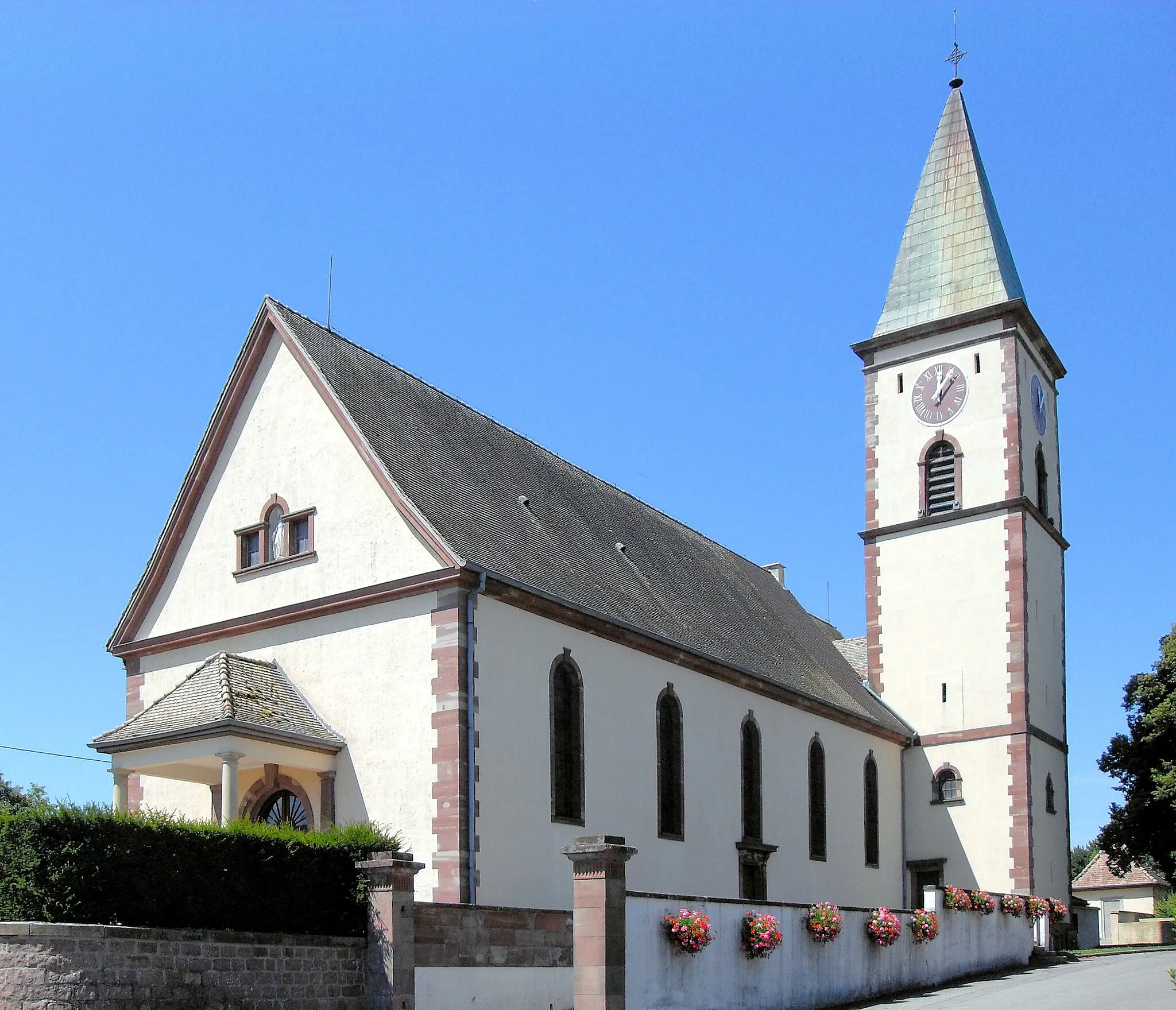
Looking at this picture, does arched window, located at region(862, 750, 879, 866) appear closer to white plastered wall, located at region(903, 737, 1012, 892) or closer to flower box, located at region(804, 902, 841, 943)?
white plastered wall, located at region(903, 737, 1012, 892)

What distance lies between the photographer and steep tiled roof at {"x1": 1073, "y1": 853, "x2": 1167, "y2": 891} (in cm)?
5822

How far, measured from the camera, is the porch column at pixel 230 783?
832 inches

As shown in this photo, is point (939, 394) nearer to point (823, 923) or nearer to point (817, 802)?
point (817, 802)

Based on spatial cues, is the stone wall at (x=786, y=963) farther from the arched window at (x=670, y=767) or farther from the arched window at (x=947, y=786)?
the arched window at (x=947, y=786)

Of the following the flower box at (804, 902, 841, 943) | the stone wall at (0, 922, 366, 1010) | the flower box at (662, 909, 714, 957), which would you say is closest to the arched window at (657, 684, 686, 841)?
the flower box at (804, 902, 841, 943)

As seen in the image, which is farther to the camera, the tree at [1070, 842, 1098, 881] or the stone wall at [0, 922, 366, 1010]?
the tree at [1070, 842, 1098, 881]

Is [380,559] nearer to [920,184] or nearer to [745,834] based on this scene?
[745,834]

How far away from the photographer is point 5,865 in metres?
15.8

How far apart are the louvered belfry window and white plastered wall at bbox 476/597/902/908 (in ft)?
22.4

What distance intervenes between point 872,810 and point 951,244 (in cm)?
1534

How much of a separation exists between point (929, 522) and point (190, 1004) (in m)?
25.7

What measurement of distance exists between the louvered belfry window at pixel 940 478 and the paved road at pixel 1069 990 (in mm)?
12340

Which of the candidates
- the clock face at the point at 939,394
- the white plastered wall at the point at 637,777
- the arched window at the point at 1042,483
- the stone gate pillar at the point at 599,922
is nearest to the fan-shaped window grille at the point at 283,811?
the white plastered wall at the point at 637,777

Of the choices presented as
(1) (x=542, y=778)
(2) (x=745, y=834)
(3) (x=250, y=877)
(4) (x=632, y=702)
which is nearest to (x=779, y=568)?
(2) (x=745, y=834)
